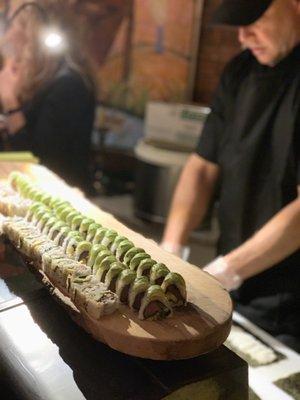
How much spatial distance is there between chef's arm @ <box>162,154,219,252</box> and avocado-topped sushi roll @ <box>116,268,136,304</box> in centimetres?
159

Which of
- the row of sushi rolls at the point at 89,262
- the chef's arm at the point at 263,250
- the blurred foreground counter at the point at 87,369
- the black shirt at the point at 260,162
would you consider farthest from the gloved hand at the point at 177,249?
the blurred foreground counter at the point at 87,369

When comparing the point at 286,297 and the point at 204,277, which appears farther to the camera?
the point at 286,297

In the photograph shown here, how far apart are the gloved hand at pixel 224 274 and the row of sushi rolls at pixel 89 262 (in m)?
0.82

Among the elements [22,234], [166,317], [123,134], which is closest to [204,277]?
[166,317]

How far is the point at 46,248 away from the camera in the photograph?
5.65 ft

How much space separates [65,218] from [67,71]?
1.88m

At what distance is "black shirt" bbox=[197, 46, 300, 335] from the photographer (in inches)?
104

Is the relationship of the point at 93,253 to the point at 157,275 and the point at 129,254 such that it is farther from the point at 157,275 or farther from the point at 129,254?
the point at 157,275

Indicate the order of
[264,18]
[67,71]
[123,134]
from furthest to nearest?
[123,134] < [67,71] < [264,18]

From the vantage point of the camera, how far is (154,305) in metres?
1.46

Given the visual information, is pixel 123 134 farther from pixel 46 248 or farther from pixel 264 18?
pixel 46 248

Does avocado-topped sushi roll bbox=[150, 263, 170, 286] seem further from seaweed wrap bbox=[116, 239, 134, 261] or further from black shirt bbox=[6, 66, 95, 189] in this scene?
black shirt bbox=[6, 66, 95, 189]

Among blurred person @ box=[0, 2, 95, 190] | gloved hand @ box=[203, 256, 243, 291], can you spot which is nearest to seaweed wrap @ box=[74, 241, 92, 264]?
gloved hand @ box=[203, 256, 243, 291]

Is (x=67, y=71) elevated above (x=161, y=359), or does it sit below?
above
